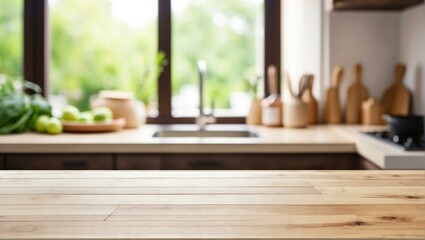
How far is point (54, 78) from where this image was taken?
373 inches

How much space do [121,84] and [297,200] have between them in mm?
6764

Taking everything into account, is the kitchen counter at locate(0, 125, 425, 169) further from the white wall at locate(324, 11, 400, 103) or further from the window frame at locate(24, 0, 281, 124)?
the window frame at locate(24, 0, 281, 124)

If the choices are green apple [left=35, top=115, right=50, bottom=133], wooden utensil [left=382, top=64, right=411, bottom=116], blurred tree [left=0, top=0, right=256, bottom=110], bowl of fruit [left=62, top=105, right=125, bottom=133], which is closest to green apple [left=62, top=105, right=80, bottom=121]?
bowl of fruit [left=62, top=105, right=125, bottom=133]

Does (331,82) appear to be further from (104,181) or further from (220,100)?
(220,100)

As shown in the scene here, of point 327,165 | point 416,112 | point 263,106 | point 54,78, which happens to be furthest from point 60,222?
point 54,78

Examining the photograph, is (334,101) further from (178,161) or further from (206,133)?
(178,161)

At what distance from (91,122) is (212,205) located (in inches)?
75.2

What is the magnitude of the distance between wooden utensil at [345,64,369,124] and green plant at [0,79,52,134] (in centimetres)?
168

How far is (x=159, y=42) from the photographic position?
3320mm

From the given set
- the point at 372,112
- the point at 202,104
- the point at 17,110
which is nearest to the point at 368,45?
the point at 372,112

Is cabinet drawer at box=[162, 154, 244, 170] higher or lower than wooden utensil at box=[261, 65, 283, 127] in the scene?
lower

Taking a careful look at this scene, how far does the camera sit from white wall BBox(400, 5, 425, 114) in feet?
9.23

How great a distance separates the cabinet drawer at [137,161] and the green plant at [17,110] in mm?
667

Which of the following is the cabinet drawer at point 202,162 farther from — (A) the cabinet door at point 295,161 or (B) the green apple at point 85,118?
(B) the green apple at point 85,118
